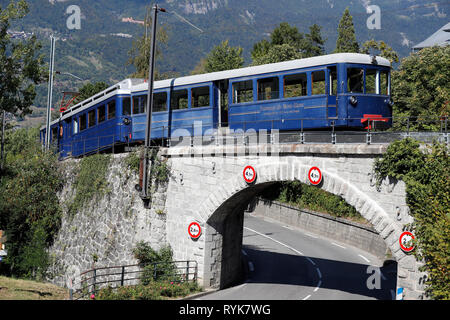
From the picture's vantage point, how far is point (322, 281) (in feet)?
79.9

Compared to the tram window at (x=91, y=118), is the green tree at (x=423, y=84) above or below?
above

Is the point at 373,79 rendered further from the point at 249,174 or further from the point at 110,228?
the point at 110,228

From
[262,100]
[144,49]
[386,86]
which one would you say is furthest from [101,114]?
[144,49]

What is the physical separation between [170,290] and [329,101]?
369 inches

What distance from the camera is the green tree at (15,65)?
26.8m

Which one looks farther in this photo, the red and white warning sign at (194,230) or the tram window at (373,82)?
the red and white warning sign at (194,230)

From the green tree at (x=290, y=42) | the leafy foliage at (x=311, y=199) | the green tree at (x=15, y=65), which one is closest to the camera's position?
the green tree at (x=15, y=65)

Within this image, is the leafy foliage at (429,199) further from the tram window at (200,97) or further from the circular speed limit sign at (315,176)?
the tram window at (200,97)

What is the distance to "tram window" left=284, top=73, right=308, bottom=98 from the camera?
20.1 m

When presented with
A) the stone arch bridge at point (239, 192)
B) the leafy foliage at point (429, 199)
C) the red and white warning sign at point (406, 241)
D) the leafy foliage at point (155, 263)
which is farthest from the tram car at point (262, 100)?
the leafy foliage at point (155, 263)

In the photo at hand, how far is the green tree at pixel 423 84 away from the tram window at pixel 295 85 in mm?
15583

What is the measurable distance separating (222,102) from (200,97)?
1030mm
